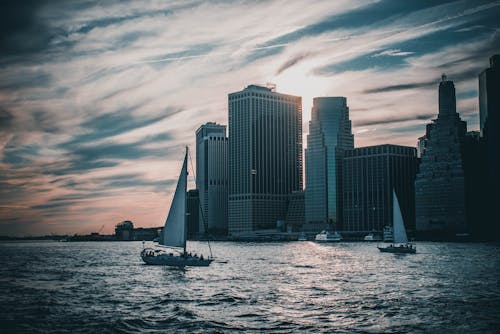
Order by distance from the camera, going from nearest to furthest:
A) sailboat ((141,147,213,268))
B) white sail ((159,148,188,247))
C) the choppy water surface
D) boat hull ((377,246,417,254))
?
the choppy water surface → sailboat ((141,147,213,268)) → white sail ((159,148,188,247)) → boat hull ((377,246,417,254))

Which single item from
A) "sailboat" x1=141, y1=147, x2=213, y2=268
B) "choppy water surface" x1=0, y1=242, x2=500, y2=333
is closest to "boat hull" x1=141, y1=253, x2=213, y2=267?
"sailboat" x1=141, y1=147, x2=213, y2=268

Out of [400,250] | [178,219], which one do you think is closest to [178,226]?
[178,219]

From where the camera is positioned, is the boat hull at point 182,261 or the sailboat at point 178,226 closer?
the sailboat at point 178,226

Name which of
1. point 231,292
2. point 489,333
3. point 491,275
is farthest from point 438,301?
point 491,275

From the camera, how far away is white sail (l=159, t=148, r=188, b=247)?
112125 millimetres

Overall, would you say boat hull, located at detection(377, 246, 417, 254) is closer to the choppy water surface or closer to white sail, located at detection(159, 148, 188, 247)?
the choppy water surface

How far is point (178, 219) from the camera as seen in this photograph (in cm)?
11288

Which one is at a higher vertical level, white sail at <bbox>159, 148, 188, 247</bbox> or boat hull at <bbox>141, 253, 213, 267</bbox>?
white sail at <bbox>159, 148, 188, 247</bbox>

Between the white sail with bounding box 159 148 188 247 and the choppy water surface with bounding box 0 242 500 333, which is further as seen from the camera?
the white sail with bounding box 159 148 188 247

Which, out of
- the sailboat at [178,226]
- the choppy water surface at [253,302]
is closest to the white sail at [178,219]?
the sailboat at [178,226]

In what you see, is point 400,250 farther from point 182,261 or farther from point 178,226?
point 178,226

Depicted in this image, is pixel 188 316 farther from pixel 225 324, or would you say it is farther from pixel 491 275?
pixel 491 275

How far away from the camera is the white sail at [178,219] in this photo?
112 metres

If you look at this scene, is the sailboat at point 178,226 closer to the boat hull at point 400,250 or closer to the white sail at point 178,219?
the white sail at point 178,219
